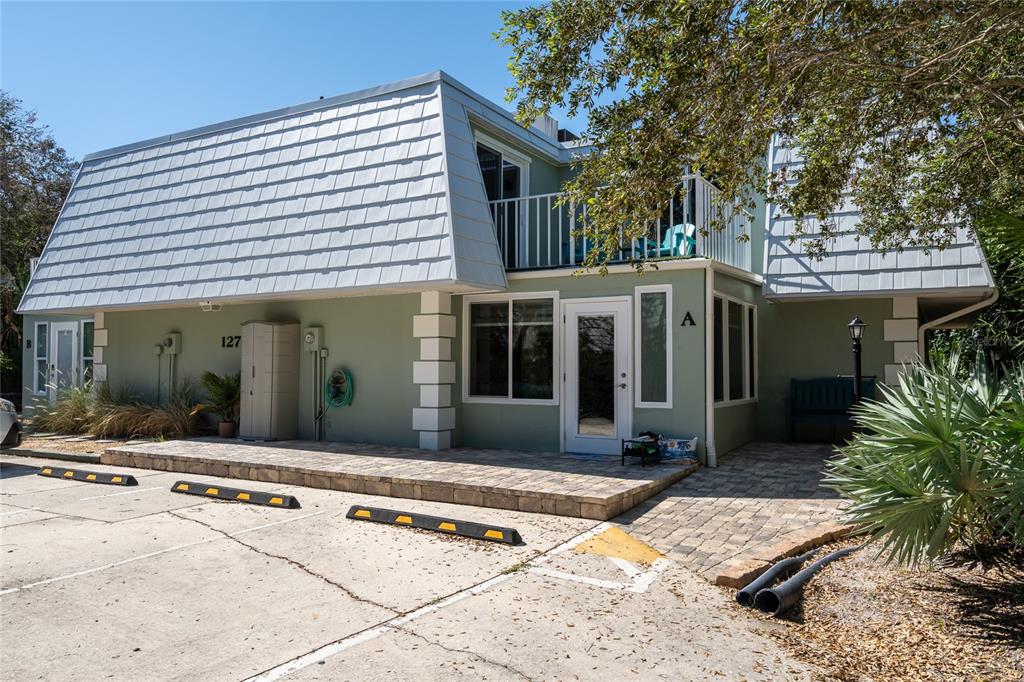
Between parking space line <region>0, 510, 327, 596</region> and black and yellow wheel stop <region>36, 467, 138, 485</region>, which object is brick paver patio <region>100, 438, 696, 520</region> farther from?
parking space line <region>0, 510, 327, 596</region>

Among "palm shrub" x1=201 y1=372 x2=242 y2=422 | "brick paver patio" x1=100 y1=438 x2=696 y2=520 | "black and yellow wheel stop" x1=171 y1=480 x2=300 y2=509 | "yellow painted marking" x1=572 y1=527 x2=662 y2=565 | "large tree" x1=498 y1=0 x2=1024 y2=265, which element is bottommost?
"yellow painted marking" x1=572 y1=527 x2=662 y2=565

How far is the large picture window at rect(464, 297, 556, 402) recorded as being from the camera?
1069 cm

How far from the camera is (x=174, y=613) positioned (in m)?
4.69

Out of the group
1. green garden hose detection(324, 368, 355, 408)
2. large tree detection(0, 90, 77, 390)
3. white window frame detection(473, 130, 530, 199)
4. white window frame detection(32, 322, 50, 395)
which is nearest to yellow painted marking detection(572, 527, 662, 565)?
green garden hose detection(324, 368, 355, 408)

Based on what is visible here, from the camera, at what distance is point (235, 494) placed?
827 cm

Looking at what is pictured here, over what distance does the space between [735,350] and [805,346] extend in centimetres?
192

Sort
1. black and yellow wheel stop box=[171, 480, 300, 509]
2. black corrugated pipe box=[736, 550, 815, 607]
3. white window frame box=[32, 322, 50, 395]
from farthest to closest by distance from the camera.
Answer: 1. white window frame box=[32, 322, 50, 395]
2. black and yellow wheel stop box=[171, 480, 300, 509]
3. black corrugated pipe box=[736, 550, 815, 607]

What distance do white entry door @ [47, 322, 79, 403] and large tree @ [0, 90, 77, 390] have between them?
517 cm

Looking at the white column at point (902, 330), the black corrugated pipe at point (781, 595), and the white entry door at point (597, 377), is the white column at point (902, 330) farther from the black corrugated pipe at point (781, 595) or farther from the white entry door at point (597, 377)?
the black corrugated pipe at point (781, 595)

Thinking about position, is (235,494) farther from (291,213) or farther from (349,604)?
(291,213)

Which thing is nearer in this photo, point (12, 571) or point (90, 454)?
point (12, 571)

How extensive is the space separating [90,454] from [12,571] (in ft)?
22.6

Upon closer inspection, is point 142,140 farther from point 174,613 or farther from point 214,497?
point 174,613

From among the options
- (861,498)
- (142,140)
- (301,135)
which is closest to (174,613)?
(861,498)
